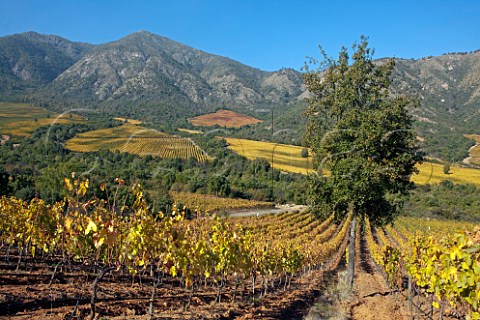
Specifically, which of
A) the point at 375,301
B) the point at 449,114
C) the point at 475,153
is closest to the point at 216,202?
the point at 375,301

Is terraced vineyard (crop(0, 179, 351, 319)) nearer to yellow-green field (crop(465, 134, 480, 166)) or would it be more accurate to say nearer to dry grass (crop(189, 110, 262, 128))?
yellow-green field (crop(465, 134, 480, 166))

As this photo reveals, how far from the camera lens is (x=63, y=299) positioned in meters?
9.30

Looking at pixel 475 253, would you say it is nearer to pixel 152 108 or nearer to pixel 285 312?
pixel 285 312

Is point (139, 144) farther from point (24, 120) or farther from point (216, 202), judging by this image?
point (24, 120)

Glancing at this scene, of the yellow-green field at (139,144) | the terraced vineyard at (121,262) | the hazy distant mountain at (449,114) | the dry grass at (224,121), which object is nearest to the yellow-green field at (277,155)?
the yellow-green field at (139,144)

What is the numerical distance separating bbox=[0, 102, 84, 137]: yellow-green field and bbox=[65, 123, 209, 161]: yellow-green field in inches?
311

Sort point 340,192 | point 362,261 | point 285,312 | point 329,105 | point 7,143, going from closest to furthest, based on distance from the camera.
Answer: point 285,312 < point 340,192 < point 329,105 < point 362,261 < point 7,143

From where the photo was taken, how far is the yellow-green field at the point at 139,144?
73.2 m

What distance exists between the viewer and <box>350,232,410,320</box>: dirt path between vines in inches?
484

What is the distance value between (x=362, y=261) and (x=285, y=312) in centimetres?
1752

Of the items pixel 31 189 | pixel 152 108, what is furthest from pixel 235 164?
pixel 152 108

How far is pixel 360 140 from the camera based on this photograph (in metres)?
14.4

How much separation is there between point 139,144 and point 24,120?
1755 inches

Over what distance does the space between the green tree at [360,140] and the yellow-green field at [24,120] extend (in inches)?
2583
